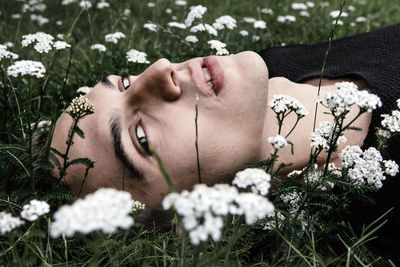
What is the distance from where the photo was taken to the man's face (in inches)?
82.4

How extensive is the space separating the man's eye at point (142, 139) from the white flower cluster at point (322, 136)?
811mm

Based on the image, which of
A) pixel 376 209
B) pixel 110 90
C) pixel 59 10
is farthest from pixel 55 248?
pixel 59 10

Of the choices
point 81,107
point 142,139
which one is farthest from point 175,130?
point 81,107

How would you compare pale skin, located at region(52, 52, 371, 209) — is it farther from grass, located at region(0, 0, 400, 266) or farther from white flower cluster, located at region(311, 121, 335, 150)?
white flower cluster, located at region(311, 121, 335, 150)

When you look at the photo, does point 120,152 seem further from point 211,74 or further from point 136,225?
point 136,225

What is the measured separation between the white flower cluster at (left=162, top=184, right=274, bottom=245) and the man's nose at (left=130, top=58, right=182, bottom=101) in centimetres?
112

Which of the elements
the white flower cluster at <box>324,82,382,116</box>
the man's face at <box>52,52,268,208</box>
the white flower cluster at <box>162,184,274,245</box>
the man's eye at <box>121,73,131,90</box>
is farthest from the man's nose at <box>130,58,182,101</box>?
the white flower cluster at <box>162,184,274,245</box>

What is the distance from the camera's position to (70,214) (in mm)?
1020

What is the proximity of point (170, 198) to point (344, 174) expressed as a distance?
37.9 inches

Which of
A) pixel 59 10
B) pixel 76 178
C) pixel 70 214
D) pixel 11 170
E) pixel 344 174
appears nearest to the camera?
pixel 70 214

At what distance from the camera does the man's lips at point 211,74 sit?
218 centimetres

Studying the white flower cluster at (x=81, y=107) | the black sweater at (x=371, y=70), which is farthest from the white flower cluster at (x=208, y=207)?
the black sweater at (x=371, y=70)

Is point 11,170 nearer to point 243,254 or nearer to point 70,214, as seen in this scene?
point 243,254

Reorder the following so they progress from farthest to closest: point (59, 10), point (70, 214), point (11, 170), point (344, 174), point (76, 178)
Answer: point (59, 10) → point (11, 170) → point (76, 178) → point (344, 174) → point (70, 214)
